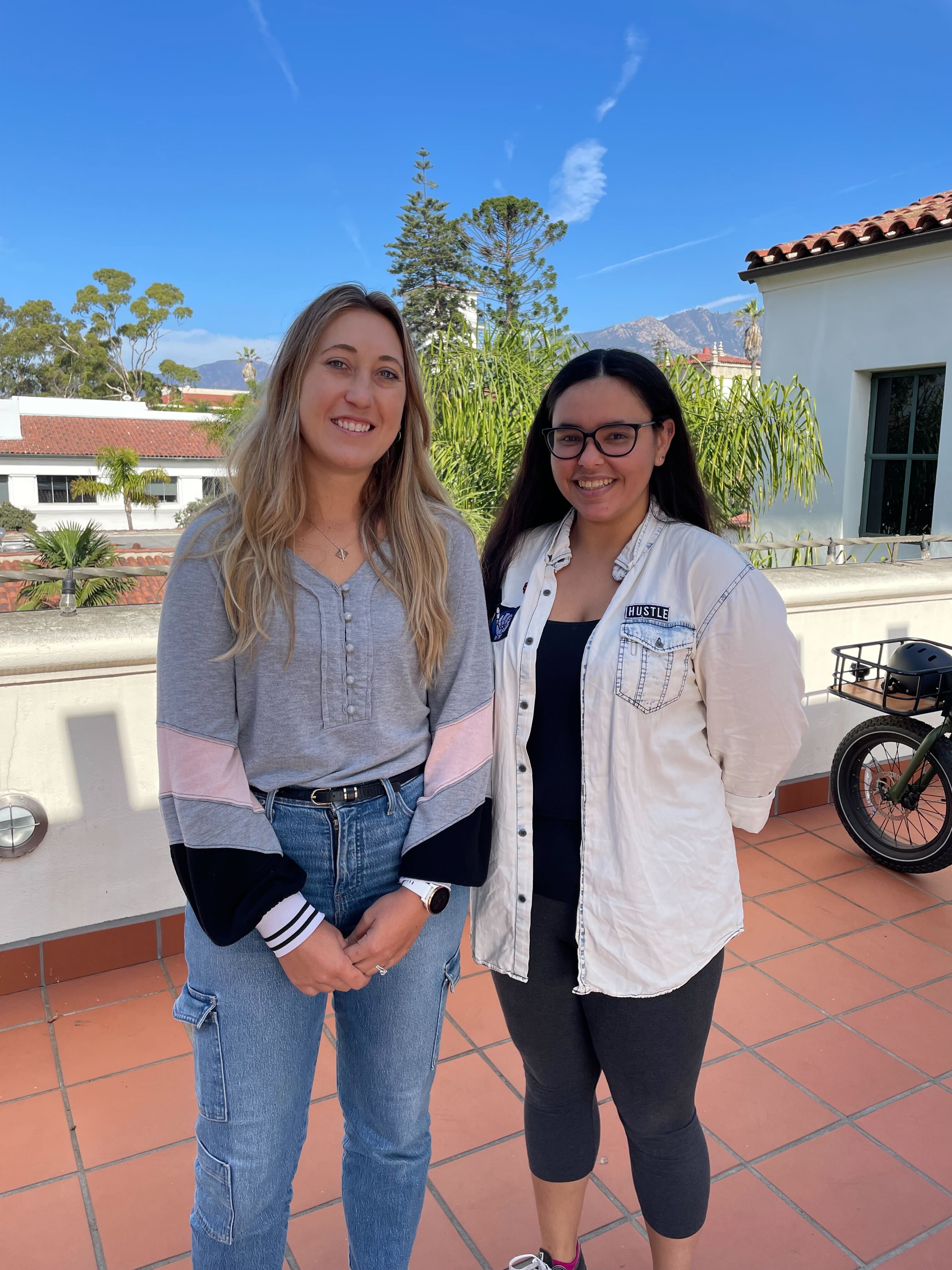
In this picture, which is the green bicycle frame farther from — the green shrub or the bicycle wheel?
the green shrub

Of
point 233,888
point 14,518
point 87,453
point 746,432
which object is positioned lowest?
point 14,518

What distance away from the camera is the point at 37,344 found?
54094 millimetres

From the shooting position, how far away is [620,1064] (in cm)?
139

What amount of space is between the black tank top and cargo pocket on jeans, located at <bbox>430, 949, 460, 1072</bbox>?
175 mm

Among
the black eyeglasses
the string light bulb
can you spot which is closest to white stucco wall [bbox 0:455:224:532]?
the string light bulb

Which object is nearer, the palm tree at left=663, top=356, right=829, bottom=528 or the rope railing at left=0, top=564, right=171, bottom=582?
the rope railing at left=0, top=564, right=171, bottom=582

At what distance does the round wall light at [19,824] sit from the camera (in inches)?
90.9

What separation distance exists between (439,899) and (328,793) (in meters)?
0.23

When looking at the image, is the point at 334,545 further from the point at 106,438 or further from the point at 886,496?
the point at 106,438

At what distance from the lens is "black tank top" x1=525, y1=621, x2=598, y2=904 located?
139 centimetres

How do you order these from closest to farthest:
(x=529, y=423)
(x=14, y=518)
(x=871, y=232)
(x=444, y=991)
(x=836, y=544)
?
(x=444, y=991) → (x=836, y=544) → (x=529, y=423) → (x=871, y=232) → (x=14, y=518)

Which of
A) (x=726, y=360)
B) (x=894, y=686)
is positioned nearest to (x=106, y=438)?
(x=726, y=360)

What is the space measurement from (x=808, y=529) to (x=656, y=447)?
7.65m

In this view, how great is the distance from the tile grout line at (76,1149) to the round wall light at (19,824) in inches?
17.1
